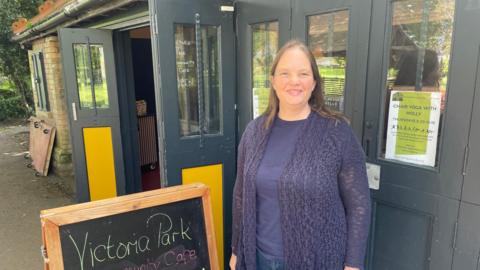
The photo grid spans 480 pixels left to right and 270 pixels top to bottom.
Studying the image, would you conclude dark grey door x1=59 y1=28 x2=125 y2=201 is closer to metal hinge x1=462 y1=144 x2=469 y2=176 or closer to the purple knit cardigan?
the purple knit cardigan

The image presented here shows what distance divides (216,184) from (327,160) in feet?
4.77

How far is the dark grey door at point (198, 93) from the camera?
238 cm

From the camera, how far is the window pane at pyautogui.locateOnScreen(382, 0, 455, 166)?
170 centimetres

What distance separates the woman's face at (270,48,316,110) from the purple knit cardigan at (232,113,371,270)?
0.11 metres

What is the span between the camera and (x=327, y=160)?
1.43 m

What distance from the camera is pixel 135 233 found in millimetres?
Answer: 1856

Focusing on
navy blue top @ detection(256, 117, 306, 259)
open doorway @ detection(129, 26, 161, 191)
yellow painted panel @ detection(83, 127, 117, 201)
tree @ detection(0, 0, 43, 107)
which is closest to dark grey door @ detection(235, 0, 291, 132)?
navy blue top @ detection(256, 117, 306, 259)

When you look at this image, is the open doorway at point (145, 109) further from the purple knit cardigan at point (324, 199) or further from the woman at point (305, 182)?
the purple knit cardigan at point (324, 199)

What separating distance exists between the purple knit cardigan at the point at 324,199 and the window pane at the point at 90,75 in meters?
3.28

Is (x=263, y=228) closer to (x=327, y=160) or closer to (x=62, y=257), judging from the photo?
(x=327, y=160)

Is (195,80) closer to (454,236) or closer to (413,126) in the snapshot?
(413,126)

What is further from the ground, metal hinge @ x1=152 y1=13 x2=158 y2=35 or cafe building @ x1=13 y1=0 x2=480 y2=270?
metal hinge @ x1=152 y1=13 x2=158 y2=35

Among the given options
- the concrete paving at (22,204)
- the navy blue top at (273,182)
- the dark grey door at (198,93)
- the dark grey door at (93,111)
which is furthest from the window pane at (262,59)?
the concrete paving at (22,204)

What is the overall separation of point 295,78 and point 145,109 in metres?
4.39
